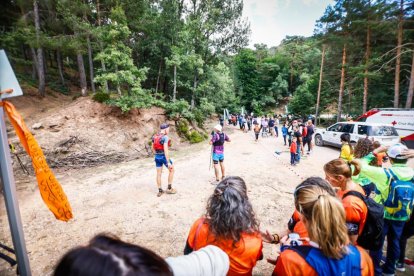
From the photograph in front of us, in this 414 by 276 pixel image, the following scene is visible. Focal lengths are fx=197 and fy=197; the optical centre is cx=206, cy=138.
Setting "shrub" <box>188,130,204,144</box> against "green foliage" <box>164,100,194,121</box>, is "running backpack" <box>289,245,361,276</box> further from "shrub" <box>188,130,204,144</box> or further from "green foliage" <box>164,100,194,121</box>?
"green foliage" <box>164,100,194,121</box>

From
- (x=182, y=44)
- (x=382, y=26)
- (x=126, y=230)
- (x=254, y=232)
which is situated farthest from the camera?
(x=182, y=44)

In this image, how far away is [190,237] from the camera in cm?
183

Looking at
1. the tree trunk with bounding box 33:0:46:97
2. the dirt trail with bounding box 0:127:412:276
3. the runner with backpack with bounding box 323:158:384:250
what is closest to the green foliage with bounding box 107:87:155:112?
the dirt trail with bounding box 0:127:412:276

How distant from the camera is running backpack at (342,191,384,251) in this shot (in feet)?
6.81

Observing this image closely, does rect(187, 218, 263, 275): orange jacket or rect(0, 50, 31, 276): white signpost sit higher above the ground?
rect(0, 50, 31, 276): white signpost

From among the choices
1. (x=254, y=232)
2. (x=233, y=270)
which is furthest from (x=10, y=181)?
(x=254, y=232)

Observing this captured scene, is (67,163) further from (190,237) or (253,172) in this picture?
(190,237)

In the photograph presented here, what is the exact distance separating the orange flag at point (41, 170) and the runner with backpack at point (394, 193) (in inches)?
149

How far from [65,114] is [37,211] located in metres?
6.55

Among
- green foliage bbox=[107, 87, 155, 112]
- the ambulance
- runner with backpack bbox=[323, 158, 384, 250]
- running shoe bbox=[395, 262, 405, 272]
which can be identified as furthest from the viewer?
the ambulance

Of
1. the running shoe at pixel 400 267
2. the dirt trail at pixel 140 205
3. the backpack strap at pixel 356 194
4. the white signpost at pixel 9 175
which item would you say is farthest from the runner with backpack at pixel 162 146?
the running shoe at pixel 400 267

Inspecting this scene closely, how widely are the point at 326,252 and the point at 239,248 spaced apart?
65cm

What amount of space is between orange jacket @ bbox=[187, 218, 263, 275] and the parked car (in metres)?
8.37

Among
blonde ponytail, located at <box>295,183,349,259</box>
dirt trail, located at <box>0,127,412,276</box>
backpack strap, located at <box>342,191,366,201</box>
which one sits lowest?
dirt trail, located at <box>0,127,412,276</box>
